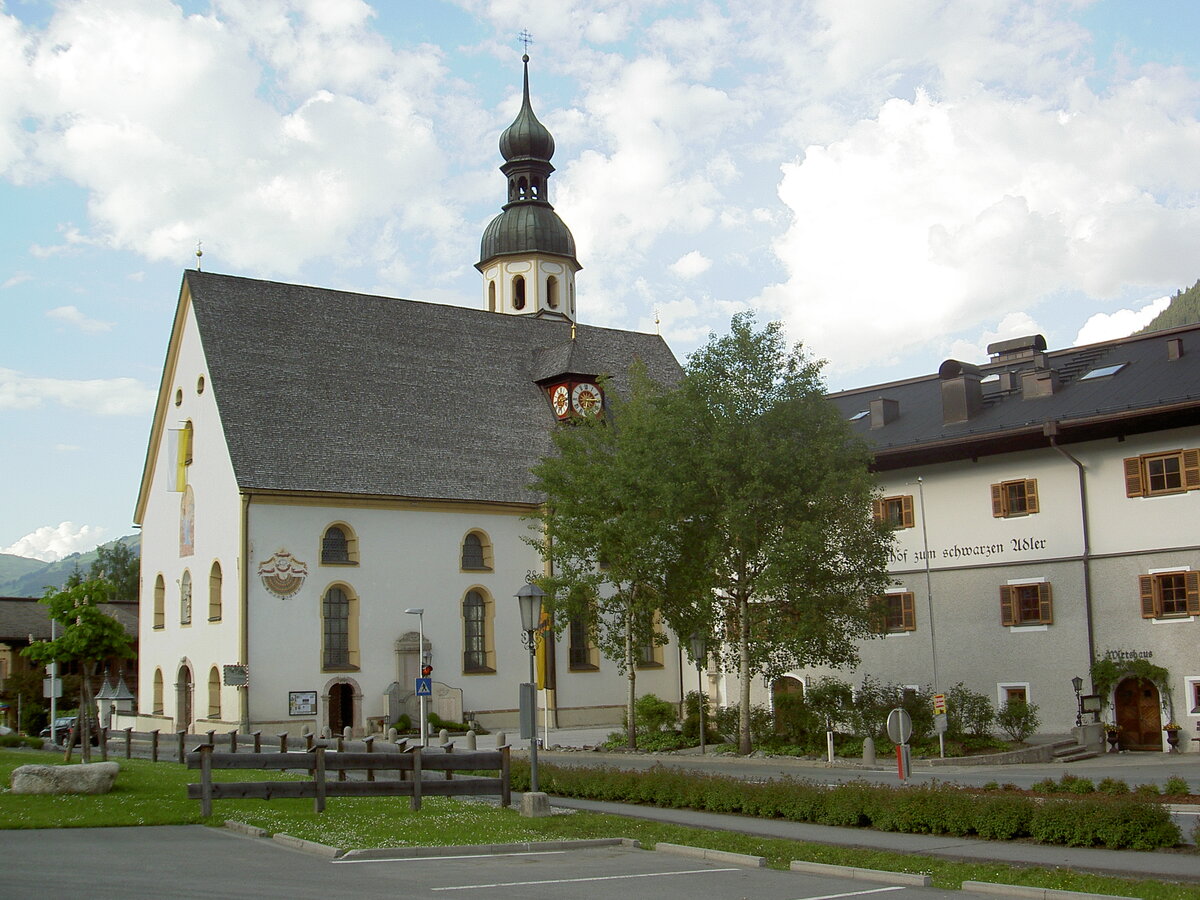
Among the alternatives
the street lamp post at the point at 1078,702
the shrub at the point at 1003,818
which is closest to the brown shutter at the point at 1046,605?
the street lamp post at the point at 1078,702

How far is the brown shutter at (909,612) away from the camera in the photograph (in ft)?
125

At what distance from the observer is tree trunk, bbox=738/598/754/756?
32.3 metres

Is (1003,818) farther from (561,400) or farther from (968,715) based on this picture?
(561,400)

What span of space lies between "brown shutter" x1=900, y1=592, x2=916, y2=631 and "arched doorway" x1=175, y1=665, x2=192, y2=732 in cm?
2420

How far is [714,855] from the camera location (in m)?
15.3

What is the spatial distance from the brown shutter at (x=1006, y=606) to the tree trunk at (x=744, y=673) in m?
7.72

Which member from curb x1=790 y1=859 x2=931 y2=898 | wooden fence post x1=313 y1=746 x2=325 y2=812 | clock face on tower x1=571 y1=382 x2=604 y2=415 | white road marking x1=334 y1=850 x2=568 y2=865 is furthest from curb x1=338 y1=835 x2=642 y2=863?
clock face on tower x1=571 y1=382 x2=604 y2=415

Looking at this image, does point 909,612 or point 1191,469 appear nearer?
point 1191,469

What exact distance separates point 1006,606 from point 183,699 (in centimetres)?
2785

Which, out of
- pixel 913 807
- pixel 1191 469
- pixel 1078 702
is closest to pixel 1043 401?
pixel 1191 469

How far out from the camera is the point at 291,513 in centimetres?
4294

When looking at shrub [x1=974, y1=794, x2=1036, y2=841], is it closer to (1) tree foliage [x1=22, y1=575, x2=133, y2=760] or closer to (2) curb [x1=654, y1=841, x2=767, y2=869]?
(2) curb [x1=654, y1=841, x2=767, y2=869]

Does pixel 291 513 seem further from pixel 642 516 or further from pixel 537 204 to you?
pixel 537 204

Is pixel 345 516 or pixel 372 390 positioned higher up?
pixel 372 390
